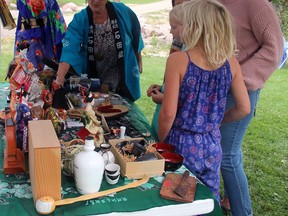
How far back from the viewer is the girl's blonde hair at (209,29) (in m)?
1.31


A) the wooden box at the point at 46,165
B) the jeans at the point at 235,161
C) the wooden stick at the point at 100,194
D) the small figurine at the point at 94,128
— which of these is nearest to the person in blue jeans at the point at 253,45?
the jeans at the point at 235,161

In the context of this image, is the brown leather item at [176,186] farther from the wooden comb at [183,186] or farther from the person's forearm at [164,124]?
the person's forearm at [164,124]

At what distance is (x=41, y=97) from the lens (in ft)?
5.35

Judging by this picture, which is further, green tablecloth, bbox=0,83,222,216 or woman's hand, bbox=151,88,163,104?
woman's hand, bbox=151,88,163,104

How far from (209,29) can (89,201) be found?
2.28 feet

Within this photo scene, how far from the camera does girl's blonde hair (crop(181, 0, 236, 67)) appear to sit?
51.7 inches

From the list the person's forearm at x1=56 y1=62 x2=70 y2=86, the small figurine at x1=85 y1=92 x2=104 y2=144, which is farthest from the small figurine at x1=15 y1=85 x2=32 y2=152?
the person's forearm at x1=56 y1=62 x2=70 y2=86

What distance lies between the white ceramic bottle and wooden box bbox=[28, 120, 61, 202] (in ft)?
0.22

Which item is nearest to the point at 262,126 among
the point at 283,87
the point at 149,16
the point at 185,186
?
the point at 283,87

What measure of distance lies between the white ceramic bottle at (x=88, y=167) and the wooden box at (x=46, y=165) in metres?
0.07

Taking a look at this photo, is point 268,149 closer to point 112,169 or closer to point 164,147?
point 164,147

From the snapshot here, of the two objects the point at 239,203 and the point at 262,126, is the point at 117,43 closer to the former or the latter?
the point at 239,203

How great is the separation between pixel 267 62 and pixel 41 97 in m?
0.99

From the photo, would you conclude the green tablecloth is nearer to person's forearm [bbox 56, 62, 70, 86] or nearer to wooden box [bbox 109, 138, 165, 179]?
wooden box [bbox 109, 138, 165, 179]
